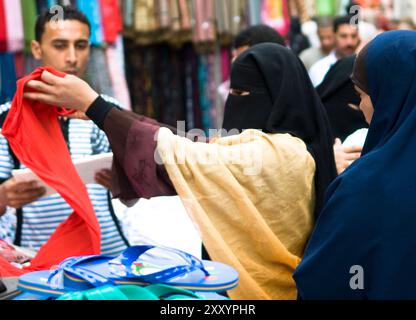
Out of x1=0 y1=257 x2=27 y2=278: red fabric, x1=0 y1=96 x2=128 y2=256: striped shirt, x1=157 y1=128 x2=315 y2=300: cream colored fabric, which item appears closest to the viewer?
x1=0 y1=257 x2=27 y2=278: red fabric

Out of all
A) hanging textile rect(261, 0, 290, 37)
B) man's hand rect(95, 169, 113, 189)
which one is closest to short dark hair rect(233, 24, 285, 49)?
hanging textile rect(261, 0, 290, 37)

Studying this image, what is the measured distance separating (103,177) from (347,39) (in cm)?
375

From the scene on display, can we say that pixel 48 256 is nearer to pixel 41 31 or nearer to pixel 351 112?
pixel 41 31

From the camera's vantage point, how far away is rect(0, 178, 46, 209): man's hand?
2992 millimetres

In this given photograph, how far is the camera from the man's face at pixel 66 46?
4102 mm

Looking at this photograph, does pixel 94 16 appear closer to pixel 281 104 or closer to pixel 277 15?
pixel 277 15

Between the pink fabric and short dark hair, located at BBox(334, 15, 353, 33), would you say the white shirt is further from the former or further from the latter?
the pink fabric

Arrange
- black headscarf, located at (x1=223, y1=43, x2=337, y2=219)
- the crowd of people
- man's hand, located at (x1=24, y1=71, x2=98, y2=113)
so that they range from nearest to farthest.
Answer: the crowd of people, man's hand, located at (x1=24, y1=71, x2=98, y2=113), black headscarf, located at (x1=223, y1=43, x2=337, y2=219)

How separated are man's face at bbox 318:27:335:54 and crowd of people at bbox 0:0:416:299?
334 cm

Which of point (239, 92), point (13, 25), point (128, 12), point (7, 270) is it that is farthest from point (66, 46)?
point (128, 12)

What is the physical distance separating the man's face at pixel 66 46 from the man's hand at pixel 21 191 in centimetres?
118

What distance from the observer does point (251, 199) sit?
2914 mm

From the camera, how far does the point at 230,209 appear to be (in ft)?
9.45
